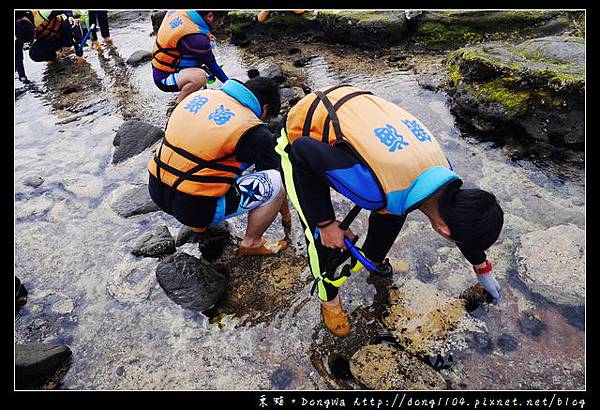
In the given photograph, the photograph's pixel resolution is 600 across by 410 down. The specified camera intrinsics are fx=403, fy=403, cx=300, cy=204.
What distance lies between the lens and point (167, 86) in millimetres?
6098

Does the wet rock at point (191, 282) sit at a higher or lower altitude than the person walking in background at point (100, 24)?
lower

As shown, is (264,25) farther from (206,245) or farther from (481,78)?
(206,245)

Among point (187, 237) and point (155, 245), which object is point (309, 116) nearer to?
point (187, 237)

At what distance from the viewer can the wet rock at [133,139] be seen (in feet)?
17.2

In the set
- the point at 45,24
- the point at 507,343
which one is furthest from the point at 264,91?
the point at 45,24

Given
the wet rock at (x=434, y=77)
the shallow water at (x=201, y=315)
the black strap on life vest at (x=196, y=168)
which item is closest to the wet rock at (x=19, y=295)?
the shallow water at (x=201, y=315)

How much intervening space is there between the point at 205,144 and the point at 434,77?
14.7 feet

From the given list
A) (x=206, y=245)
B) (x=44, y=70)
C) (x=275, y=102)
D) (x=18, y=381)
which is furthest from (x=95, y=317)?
(x=44, y=70)

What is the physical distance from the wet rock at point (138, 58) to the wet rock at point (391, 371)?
25.8 feet

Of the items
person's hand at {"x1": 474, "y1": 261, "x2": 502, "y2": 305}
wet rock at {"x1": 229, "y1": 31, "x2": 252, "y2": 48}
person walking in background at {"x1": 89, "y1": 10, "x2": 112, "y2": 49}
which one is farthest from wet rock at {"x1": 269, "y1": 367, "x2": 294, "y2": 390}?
person walking in background at {"x1": 89, "y1": 10, "x2": 112, "y2": 49}

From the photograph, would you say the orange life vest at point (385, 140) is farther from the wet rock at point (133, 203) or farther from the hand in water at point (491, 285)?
the wet rock at point (133, 203)

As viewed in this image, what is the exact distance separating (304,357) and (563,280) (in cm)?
206

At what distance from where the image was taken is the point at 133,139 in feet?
17.6

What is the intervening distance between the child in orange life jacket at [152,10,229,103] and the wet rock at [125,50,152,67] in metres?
2.75
